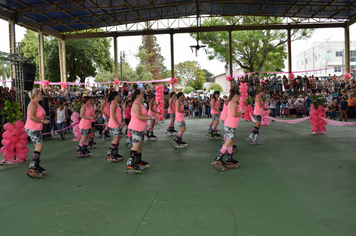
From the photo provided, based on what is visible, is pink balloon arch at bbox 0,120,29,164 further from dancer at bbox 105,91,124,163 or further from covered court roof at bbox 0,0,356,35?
covered court roof at bbox 0,0,356,35

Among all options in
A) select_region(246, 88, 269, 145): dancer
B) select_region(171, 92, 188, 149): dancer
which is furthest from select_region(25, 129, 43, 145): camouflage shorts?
select_region(246, 88, 269, 145): dancer

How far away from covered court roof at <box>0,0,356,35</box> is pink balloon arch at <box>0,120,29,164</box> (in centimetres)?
1390

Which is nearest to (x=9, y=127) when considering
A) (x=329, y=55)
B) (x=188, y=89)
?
(x=188, y=89)

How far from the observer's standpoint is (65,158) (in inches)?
291

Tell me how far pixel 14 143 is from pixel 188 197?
5.23m

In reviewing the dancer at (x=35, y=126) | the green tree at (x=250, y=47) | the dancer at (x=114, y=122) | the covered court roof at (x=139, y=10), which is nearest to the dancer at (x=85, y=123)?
the dancer at (x=114, y=122)

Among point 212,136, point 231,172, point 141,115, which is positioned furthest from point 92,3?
point 231,172

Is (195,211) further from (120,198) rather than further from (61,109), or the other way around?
(61,109)

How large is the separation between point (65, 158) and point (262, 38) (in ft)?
97.1

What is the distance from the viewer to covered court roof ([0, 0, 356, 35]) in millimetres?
18669

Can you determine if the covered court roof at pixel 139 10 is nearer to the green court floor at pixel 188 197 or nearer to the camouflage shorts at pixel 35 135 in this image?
the camouflage shorts at pixel 35 135

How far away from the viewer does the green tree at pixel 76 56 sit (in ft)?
102

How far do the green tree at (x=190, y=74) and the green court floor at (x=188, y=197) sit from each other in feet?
165

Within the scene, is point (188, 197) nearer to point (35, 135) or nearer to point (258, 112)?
point (35, 135)
